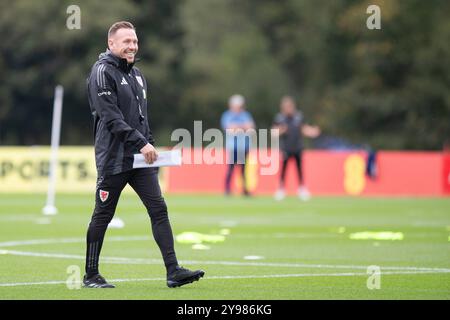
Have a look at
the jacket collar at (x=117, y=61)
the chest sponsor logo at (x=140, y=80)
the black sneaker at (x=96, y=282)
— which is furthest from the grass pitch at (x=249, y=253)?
the jacket collar at (x=117, y=61)

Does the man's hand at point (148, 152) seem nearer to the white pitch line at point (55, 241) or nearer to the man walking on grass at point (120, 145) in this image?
the man walking on grass at point (120, 145)

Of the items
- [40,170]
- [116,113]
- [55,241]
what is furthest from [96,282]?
[40,170]

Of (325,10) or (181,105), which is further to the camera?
(325,10)

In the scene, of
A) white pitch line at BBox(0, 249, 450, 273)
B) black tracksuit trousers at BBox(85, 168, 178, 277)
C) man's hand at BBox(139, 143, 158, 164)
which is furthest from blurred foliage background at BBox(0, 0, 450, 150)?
man's hand at BBox(139, 143, 158, 164)

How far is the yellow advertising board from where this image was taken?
31969 millimetres

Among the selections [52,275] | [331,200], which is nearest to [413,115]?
[331,200]

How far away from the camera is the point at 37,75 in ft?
180

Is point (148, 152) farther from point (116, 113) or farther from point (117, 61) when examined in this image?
point (117, 61)

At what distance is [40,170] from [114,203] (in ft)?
72.8

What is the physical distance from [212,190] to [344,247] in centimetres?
1836

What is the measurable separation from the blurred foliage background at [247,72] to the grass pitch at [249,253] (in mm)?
31046

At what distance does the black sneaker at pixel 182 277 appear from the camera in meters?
9.95

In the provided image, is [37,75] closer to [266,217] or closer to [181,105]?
[181,105]

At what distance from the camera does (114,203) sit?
33.7 ft
